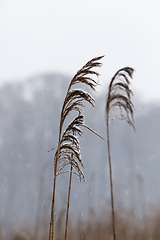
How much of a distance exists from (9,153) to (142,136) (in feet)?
209

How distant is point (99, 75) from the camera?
9.20ft

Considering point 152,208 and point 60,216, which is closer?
point 60,216

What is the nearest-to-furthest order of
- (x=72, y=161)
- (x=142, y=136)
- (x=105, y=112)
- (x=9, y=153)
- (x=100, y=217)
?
(x=72, y=161) < (x=105, y=112) < (x=100, y=217) < (x=142, y=136) < (x=9, y=153)

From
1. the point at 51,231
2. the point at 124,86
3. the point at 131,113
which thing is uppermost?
the point at 124,86

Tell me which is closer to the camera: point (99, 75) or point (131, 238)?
point (99, 75)

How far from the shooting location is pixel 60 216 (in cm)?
841

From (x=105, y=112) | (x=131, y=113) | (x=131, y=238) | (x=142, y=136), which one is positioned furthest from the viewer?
(x=142, y=136)

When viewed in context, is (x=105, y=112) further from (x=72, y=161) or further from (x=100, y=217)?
(x=100, y=217)

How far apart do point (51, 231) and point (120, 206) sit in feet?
33.5

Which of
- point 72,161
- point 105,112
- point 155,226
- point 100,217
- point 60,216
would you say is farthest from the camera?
point 155,226

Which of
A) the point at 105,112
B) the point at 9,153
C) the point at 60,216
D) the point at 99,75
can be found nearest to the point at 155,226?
the point at 60,216

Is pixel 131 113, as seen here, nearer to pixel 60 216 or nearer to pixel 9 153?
pixel 60 216

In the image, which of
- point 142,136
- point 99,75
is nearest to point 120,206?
point 99,75

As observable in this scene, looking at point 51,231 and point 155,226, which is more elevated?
point 155,226
